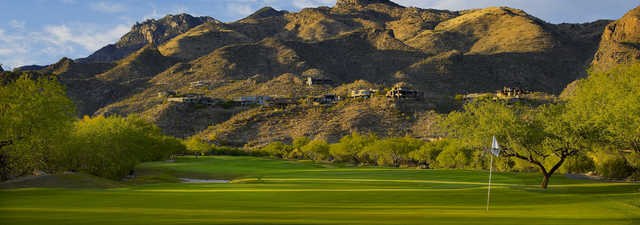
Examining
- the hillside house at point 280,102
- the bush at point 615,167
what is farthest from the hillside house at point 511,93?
the bush at point 615,167

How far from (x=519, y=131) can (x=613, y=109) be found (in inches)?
249

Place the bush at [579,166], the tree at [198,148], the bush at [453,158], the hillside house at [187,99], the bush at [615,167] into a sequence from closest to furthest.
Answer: the bush at [615,167], the bush at [579,166], the bush at [453,158], the tree at [198,148], the hillside house at [187,99]

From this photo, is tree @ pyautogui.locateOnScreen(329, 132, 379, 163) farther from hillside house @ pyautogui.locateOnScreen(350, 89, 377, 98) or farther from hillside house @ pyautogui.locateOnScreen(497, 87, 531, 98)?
hillside house @ pyautogui.locateOnScreen(497, 87, 531, 98)

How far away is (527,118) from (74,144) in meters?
38.8

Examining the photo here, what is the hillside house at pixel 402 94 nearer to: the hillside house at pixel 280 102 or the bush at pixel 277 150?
the hillside house at pixel 280 102

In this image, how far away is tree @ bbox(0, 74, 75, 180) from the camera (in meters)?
33.7

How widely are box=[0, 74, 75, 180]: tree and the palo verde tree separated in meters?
29.3

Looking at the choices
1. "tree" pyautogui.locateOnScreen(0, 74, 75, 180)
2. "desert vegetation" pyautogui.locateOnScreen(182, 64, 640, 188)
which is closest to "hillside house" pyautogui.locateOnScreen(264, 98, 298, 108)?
"desert vegetation" pyautogui.locateOnScreen(182, 64, 640, 188)

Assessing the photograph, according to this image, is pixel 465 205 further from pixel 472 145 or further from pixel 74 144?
pixel 74 144

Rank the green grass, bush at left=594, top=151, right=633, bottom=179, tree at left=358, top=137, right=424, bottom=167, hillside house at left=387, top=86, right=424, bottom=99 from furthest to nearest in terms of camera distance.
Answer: hillside house at left=387, top=86, right=424, bottom=99 < tree at left=358, top=137, right=424, bottom=167 < bush at left=594, top=151, right=633, bottom=179 < the green grass

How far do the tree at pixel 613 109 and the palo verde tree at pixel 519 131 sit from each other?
4.55ft

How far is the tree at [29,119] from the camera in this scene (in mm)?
33719

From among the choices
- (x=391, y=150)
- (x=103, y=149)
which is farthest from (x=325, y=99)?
(x=103, y=149)

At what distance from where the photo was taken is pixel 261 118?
145 m
